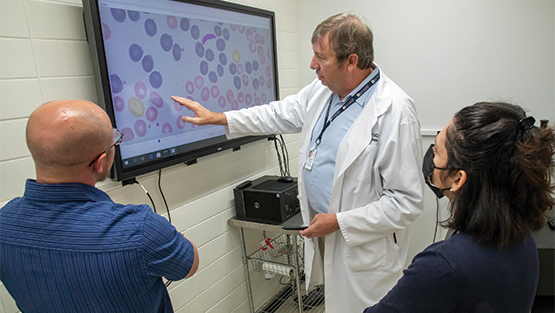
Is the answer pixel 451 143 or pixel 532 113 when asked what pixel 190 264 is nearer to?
pixel 451 143

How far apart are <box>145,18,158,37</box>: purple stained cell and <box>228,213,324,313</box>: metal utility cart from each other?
119 cm

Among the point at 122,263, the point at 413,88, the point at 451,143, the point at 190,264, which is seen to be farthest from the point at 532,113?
the point at 122,263

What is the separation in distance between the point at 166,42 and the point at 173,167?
2.07 ft

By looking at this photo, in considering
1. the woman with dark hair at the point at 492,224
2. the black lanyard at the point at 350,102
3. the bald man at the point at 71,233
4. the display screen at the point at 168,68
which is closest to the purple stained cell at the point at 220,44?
the display screen at the point at 168,68

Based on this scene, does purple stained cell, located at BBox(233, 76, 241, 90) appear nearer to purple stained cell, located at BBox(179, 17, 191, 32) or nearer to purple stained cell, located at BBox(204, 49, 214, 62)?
purple stained cell, located at BBox(204, 49, 214, 62)

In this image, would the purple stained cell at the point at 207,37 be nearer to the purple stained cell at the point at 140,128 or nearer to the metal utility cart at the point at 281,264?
the purple stained cell at the point at 140,128

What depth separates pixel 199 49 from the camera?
1909mm

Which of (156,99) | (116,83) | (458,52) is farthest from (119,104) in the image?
(458,52)

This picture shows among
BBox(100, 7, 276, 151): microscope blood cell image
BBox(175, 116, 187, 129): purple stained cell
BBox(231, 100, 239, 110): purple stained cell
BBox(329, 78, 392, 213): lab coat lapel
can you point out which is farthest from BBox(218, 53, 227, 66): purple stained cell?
BBox(329, 78, 392, 213): lab coat lapel

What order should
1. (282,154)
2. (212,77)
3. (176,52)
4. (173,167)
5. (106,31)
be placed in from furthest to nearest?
(282,154) < (212,77) < (173,167) < (176,52) < (106,31)

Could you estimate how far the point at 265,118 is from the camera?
2.00 meters

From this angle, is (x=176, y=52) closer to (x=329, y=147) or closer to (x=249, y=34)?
(x=249, y=34)

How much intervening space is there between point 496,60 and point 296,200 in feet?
5.38

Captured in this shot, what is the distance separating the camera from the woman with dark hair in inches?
31.5
